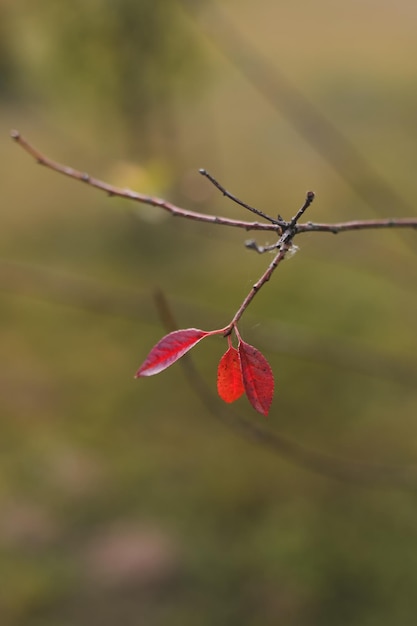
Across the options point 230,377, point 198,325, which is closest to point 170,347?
point 230,377

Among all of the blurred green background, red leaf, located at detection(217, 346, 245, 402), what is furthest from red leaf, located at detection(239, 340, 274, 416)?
the blurred green background

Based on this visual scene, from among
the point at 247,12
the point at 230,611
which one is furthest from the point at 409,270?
the point at 247,12

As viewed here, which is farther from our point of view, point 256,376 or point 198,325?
point 198,325

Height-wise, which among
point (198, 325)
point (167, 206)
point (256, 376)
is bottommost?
point (256, 376)

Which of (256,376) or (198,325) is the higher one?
(198,325)

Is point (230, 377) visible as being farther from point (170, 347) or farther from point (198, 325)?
point (198, 325)

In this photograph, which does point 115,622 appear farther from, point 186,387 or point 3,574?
point 186,387

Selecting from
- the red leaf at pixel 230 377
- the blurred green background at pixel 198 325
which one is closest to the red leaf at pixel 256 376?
the red leaf at pixel 230 377
